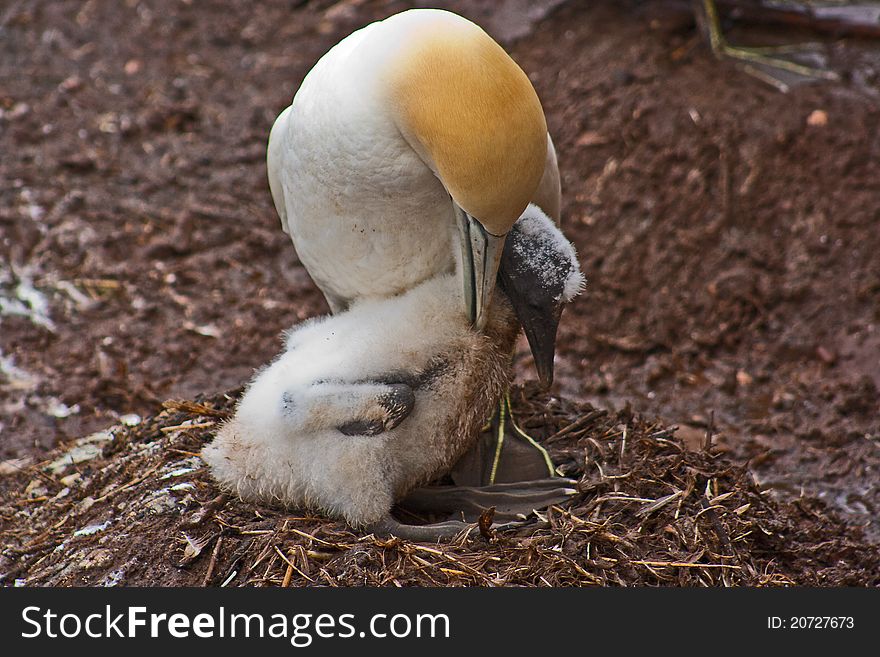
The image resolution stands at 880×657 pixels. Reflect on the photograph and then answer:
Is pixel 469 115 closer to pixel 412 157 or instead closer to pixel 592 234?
pixel 412 157

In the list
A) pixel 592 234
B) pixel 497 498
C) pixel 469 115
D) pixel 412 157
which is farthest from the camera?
pixel 592 234

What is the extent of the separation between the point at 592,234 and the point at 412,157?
3.24 metres

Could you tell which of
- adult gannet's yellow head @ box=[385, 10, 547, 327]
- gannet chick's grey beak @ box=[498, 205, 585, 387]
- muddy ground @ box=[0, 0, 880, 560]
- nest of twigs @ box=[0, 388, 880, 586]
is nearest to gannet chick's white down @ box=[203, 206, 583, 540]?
gannet chick's grey beak @ box=[498, 205, 585, 387]

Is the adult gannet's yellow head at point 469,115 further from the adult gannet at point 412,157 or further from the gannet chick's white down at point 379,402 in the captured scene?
the gannet chick's white down at point 379,402

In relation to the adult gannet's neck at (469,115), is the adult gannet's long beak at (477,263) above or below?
below

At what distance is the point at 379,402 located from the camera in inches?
146

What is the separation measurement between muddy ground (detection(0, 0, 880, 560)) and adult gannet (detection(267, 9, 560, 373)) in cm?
195

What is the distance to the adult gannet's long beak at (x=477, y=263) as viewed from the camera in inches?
147

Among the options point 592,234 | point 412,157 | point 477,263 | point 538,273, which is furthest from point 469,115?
point 592,234

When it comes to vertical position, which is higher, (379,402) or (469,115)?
(469,115)

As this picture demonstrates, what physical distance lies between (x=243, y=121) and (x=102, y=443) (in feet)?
10.9

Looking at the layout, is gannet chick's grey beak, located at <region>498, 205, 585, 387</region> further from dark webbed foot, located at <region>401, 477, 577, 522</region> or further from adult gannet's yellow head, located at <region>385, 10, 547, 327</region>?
dark webbed foot, located at <region>401, 477, 577, 522</region>

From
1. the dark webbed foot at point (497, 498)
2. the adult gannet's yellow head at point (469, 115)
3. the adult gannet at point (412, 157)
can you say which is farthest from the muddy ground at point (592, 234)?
the adult gannet's yellow head at point (469, 115)

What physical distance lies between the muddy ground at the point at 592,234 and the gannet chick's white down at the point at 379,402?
1775 mm
